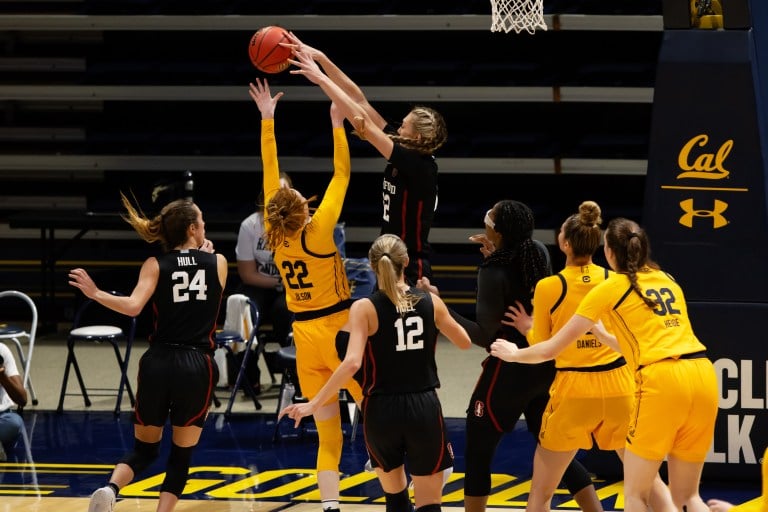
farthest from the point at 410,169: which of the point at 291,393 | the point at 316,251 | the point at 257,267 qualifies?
the point at 257,267

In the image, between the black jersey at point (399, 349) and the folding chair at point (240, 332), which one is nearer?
the black jersey at point (399, 349)

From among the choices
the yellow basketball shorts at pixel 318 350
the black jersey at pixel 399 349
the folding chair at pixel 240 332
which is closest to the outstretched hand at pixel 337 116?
the yellow basketball shorts at pixel 318 350

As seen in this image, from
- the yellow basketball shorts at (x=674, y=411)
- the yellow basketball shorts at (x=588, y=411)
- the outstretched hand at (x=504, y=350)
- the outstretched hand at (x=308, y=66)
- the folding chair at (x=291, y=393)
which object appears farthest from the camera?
the folding chair at (x=291, y=393)

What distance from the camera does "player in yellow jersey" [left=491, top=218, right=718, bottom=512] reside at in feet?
19.8

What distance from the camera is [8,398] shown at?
31.1 feet

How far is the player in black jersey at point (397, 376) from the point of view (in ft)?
20.2

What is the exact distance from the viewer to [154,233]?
24.8 ft

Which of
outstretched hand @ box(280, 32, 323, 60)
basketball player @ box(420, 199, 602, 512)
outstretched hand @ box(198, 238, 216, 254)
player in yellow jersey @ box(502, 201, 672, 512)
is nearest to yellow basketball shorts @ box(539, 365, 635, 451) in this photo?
player in yellow jersey @ box(502, 201, 672, 512)

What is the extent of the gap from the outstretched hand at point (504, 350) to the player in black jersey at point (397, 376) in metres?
0.34

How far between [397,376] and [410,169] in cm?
153

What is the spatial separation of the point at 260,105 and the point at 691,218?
2867 mm

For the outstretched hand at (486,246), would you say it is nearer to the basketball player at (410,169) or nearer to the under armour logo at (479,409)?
the basketball player at (410,169)

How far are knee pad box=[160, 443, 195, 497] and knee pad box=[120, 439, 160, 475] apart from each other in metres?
0.12

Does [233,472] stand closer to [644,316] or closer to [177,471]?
[177,471]
